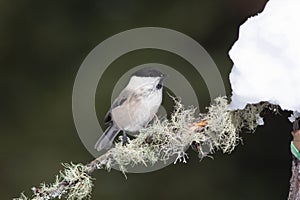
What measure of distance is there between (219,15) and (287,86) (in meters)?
1.28

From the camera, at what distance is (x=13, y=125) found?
2.02m

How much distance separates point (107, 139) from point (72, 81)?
99 cm

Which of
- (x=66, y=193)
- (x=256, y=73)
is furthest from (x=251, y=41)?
(x=66, y=193)

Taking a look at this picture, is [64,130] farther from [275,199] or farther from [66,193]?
[66,193]

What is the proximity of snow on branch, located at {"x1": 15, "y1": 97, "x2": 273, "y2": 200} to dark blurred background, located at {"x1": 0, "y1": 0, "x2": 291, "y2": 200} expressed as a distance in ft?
3.35

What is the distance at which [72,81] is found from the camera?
2.04 metres

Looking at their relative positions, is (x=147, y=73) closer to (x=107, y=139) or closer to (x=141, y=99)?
(x=141, y=99)

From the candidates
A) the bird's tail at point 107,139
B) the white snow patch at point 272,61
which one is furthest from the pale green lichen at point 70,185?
the white snow patch at point 272,61

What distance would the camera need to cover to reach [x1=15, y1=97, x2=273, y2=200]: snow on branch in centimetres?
92

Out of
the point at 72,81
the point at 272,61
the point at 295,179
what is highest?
the point at 72,81

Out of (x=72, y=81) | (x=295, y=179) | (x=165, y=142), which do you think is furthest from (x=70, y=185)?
(x=72, y=81)

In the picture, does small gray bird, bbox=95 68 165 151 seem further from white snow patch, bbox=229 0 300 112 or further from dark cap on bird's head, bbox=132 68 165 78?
white snow patch, bbox=229 0 300 112

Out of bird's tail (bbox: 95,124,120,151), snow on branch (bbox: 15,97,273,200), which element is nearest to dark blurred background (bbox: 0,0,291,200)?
bird's tail (bbox: 95,124,120,151)

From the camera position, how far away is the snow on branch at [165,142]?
0.92 m
